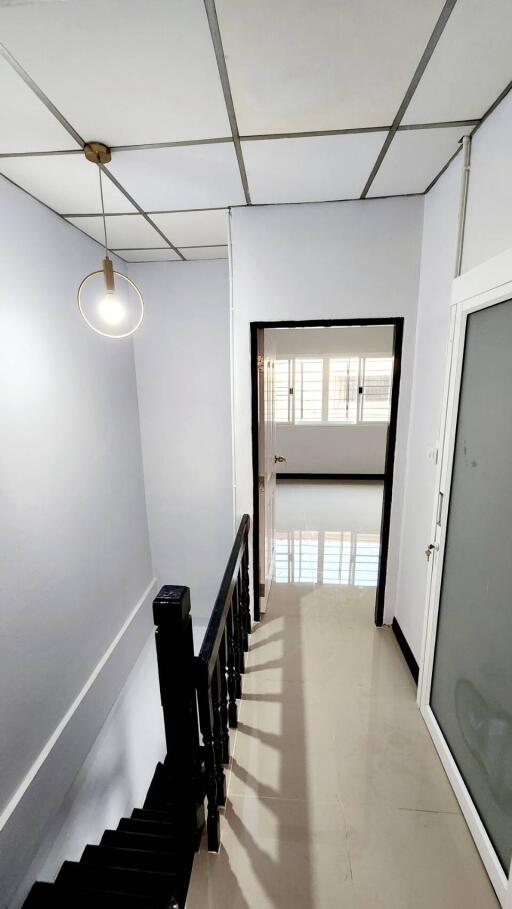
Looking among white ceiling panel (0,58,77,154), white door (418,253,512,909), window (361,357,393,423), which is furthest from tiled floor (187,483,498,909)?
window (361,357,393,423)

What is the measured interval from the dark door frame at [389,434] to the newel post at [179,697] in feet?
4.73

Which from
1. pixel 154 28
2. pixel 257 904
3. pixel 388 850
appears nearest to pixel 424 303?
pixel 154 28

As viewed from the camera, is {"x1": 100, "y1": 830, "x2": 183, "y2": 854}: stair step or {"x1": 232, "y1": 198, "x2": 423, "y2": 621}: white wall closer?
{"x1": 100, "y1": 830, "x2": 183, "y2": 854}: stair step

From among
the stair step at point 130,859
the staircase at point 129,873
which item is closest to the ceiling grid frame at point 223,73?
the staircase at point 129,873

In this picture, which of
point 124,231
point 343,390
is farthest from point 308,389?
point 124,231

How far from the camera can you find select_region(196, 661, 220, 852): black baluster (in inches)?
45.7

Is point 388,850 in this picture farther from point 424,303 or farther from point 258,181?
point 258,181

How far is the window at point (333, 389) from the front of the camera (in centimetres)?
611

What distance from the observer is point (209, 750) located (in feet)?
4.27

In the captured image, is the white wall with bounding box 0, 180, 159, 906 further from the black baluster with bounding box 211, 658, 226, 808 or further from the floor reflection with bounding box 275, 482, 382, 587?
the floor reflection with bounding box 275, 482, 382, 587

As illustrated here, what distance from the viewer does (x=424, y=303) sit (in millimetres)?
2137

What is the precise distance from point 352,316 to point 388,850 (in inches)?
101

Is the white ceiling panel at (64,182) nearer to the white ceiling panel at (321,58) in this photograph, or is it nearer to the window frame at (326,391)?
the white ceiling panel at (321,58)

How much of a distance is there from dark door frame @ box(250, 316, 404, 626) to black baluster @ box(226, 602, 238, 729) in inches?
32.9
